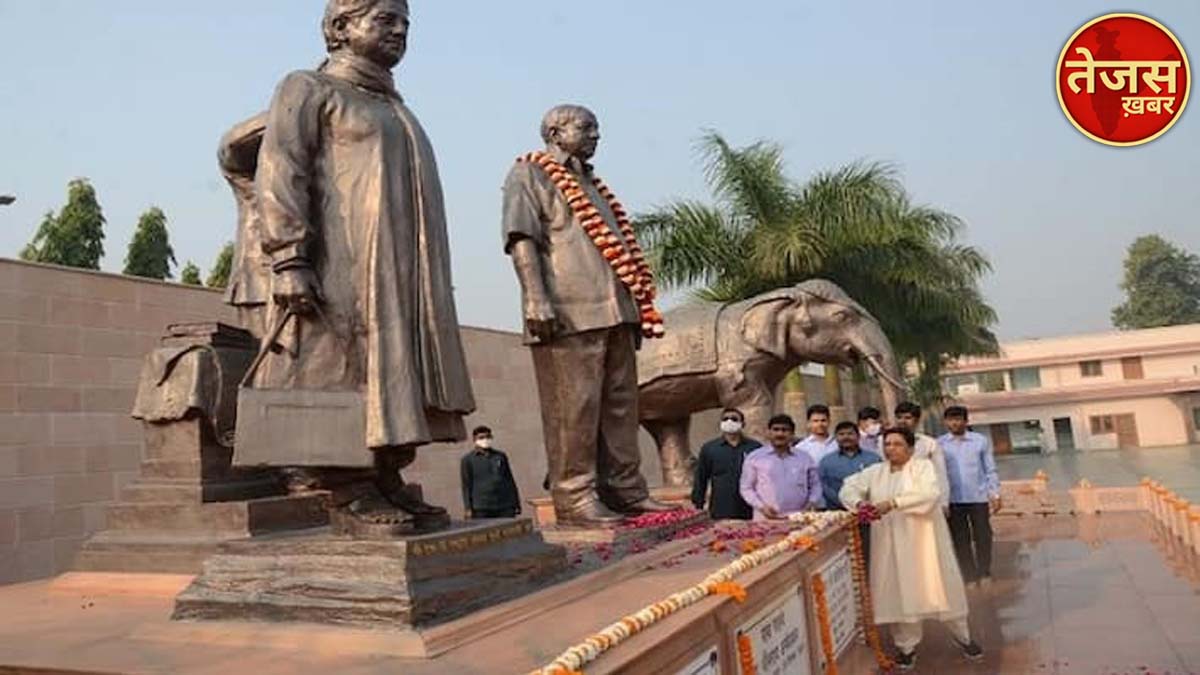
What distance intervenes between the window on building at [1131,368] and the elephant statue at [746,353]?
109 ft

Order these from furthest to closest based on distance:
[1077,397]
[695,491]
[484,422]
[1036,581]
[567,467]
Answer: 1. [1077,397]
2. [484,422]
3. [1036,581]
4. [695,491]
5. [567,467]

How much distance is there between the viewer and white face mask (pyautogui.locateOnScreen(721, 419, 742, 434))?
663 centimetres

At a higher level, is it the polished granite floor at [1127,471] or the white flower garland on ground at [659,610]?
the white flower garland on ground at [659,610]

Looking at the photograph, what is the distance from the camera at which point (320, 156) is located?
330 cm

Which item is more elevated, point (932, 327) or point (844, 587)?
point (932, 327)

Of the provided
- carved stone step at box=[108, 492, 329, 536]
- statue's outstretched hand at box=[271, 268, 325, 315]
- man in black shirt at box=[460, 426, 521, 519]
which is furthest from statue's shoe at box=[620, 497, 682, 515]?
man in black shirt at box=[460, 426, 521, 519]

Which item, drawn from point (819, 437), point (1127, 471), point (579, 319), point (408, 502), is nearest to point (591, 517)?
point (579, 319)

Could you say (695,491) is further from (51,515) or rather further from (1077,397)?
(1077,397)

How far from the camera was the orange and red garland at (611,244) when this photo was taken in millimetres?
4883

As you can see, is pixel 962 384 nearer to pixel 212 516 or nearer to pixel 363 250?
pixel 212 516

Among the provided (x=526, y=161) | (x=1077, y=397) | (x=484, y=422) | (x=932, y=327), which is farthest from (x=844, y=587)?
(x=1077, y=397)

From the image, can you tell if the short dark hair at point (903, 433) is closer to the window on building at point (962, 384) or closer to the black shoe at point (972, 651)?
the black shoe at point (972, 651)

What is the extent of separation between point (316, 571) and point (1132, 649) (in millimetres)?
4235

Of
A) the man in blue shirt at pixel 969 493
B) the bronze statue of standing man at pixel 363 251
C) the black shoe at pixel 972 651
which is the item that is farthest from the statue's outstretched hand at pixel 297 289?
the man in blue shirt at pixel 969 493
